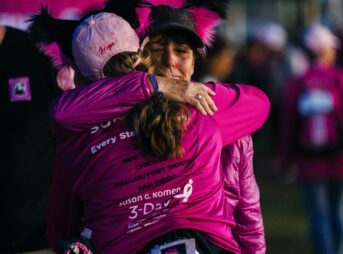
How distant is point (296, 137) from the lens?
944 centimetres

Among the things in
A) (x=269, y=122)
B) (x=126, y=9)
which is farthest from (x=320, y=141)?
(x=269, y=122)

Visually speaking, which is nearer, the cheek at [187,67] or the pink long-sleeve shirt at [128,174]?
the pink long-sleeve shirt at [128,174]

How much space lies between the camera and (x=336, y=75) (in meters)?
9.30

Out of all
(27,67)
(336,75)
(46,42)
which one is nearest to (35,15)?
(46,42)

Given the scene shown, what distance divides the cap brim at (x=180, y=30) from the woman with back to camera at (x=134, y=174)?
0.67m

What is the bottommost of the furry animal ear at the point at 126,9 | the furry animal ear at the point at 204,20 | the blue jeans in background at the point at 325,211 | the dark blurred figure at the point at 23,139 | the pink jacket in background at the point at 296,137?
the blue jeans in background at the point at 325,211

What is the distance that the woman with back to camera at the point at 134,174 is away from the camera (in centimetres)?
354

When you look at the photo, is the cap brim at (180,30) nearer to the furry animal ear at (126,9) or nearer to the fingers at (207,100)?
the furry animal ear at (126,9)

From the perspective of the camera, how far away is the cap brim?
4.23 meters

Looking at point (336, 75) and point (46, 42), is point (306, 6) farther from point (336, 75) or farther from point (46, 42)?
point (46, 42)

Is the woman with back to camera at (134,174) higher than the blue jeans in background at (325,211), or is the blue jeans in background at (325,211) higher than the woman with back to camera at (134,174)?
the woman with back to camera at (134,174)

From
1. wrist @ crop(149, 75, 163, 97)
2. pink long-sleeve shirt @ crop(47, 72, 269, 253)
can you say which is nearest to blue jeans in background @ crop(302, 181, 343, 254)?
pink long-sleeve shirt @ crop(47, 72, 269, 253)

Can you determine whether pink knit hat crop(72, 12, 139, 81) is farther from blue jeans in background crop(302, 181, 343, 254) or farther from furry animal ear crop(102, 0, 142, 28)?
blue jeans in background crop(302, 181, 343, 254)

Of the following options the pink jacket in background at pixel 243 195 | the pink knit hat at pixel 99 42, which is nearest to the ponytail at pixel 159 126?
the pink knit hat at pixel 99 42
